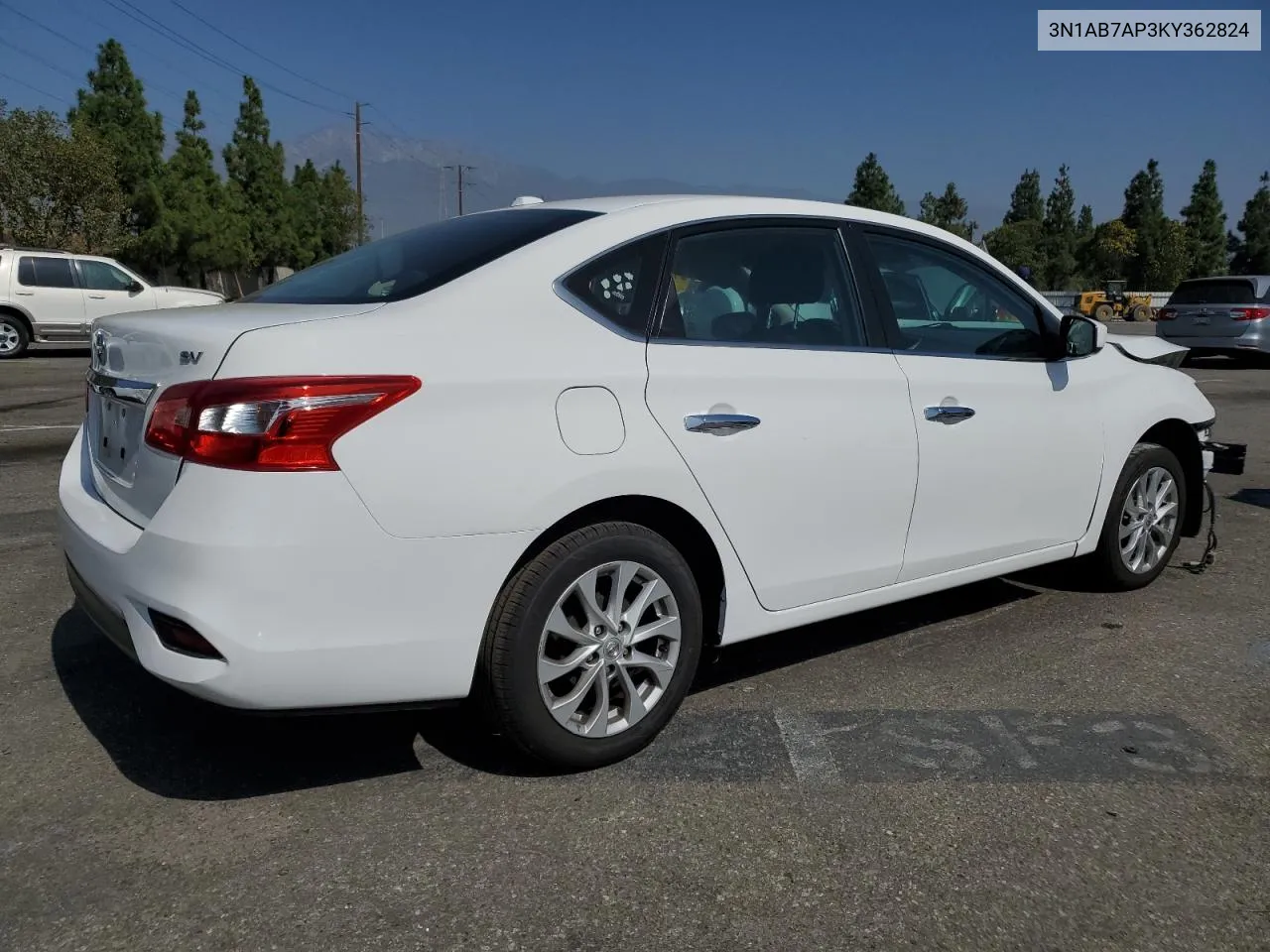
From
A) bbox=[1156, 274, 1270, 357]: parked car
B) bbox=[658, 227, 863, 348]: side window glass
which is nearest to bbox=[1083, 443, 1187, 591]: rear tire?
Answer: bbox=[658, 227, 863, 348]: side window glass

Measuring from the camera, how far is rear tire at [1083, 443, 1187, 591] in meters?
4.70

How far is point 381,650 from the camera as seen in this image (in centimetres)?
267

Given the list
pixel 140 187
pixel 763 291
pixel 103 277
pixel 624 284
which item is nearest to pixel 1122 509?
pixel 763 291

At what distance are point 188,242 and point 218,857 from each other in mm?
37728

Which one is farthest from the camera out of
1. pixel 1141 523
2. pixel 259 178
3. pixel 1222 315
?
pixel 259 178

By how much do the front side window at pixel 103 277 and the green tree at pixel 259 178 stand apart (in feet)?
89.2

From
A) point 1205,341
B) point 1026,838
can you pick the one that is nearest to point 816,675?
point 1026,838

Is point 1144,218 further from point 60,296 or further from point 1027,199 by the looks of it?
point 60,296

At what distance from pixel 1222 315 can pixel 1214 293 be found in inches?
21.4

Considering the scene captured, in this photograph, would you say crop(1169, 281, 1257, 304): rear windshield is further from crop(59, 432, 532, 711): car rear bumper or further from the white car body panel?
crop(59, 432, 532, 711): car rear bumper

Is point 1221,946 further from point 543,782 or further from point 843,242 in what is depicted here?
point 843,242

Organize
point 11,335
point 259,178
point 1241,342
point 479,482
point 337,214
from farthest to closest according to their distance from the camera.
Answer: point 337,214 < point 259,178 < point 11,335 < point 1241,342 < point 479,482

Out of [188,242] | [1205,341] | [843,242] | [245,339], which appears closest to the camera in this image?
[245,339]

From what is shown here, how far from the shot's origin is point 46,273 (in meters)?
18.2
